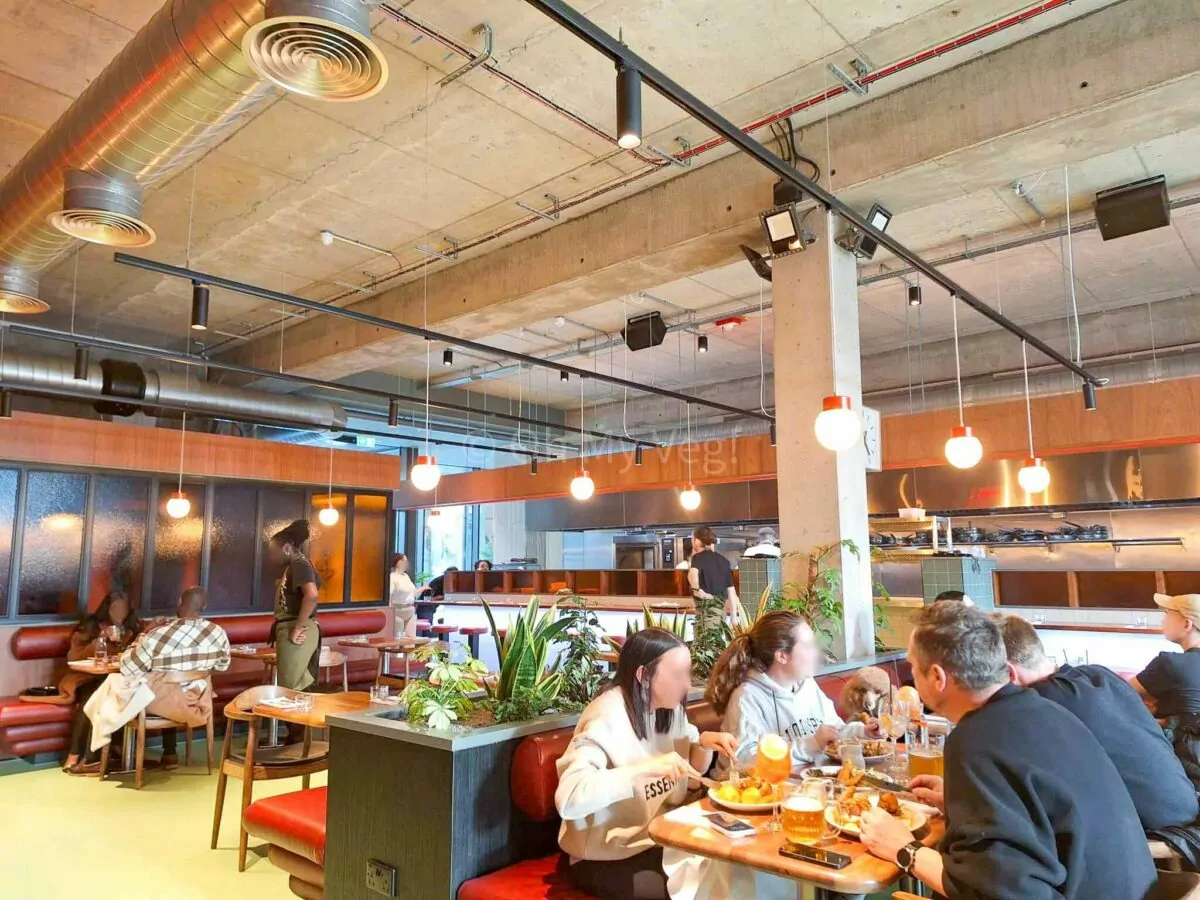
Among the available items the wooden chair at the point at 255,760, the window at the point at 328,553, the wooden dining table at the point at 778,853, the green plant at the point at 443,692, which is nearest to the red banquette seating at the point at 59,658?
the window at the point at 328,553

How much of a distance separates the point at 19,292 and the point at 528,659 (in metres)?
4.53

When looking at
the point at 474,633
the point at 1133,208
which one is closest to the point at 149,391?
the point at 474,633

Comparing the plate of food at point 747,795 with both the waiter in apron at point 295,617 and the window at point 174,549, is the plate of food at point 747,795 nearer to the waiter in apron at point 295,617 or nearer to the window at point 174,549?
the waiter in apron at point 295,617

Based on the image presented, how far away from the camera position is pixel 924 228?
22.7 feet

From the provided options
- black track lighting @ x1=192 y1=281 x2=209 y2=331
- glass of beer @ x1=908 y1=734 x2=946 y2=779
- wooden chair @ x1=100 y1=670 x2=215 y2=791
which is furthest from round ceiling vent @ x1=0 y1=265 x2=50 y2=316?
glass of beer @ x1=908 y1=734 x2=946 y2=779

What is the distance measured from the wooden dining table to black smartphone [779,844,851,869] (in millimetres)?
14

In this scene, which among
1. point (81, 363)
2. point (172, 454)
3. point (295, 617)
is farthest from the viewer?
point (172, 454)

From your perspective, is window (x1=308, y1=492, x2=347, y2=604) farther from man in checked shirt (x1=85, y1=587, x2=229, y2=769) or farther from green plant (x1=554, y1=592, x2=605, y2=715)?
green plant (x1=554, y1=592, x2=605, y2=715)

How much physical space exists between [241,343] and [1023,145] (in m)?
9.14

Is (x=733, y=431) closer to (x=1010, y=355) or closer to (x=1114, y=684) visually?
(x=1010, y=355)

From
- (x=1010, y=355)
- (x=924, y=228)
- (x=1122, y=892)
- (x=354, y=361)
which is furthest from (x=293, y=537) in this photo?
(x=1010, y=355)

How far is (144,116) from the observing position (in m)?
3.89

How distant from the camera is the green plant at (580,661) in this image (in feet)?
12.1

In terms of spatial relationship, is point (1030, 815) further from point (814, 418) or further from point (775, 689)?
point (814, 418)
